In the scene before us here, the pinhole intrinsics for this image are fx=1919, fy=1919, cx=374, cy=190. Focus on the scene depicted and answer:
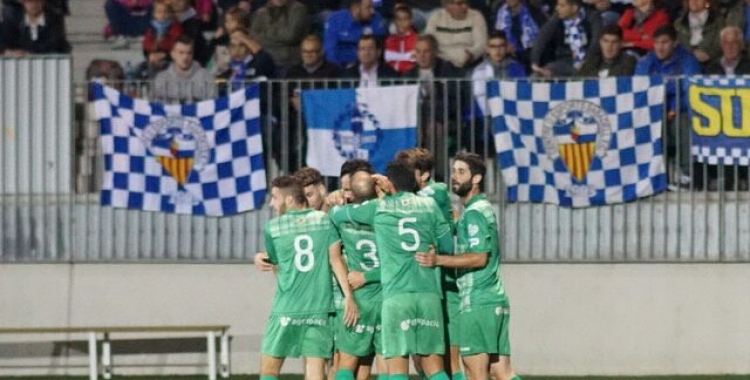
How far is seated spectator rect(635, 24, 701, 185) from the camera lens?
18844mm

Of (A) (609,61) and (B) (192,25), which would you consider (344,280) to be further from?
(B) (192,25)

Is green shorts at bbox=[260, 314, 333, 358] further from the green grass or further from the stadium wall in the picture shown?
the stadium wall

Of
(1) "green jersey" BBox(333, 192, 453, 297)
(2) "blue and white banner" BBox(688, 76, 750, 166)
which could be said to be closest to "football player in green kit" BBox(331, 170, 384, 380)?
(1) "green jersey" BBox(333, 192, 453, 297)

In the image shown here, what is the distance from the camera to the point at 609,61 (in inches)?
755

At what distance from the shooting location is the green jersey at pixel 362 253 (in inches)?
563

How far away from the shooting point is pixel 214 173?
19188 millimetres

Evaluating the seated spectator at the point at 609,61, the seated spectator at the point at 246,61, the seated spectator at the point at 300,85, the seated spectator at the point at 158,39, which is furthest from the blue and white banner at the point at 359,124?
the seated spectator at the point at 158,39

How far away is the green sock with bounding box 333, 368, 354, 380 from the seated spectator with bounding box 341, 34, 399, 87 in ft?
17.3

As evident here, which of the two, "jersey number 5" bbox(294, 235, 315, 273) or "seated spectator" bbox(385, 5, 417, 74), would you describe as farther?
"seated spectator" bbox(385, 5, 417, 74)

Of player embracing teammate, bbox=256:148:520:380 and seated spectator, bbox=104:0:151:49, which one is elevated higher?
seated spectator, bbox=104:0:151:49

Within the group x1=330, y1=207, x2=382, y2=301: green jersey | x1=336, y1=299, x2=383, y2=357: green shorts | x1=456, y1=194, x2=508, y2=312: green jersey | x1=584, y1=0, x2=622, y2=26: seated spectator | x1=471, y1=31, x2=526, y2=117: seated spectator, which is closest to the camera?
x1=456, y1=194, x2=508, y2=312: green jersey

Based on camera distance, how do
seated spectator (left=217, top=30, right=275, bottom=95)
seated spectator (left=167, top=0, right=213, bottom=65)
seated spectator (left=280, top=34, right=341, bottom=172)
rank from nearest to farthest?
seated spectator (left=280, top=34, right=341, bottom=172) → seated spectator (left=217, top=30, right=275, bottom=95) → seated spectator (left=167, top=0, right=213, bottom=65)

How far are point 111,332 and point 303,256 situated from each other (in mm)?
5295


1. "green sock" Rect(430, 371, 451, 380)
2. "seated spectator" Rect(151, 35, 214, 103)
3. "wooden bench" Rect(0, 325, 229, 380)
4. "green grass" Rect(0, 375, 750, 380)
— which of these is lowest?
"green grass" Rect(0, 375, 750, 380)
